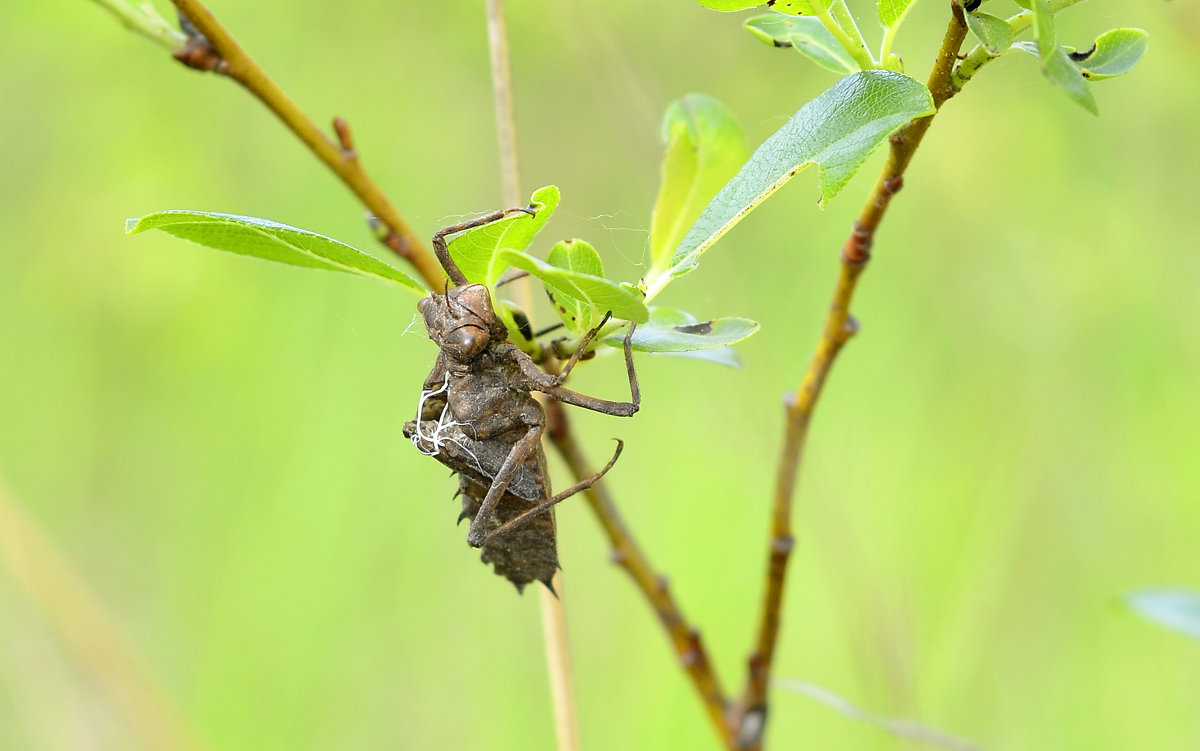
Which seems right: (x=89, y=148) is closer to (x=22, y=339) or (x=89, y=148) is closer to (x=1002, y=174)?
(x=22, y=339)

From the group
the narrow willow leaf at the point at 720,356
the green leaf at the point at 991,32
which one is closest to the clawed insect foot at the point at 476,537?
the narrow willow leaf at the point at 720,356

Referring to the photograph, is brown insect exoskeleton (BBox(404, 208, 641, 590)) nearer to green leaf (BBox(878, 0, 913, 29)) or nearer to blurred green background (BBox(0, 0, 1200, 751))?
green leaf (BBox(878, 0, 913, 29))

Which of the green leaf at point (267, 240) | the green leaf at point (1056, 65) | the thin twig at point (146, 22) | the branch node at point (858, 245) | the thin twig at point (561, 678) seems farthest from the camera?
the thin twig at point (561, 678)

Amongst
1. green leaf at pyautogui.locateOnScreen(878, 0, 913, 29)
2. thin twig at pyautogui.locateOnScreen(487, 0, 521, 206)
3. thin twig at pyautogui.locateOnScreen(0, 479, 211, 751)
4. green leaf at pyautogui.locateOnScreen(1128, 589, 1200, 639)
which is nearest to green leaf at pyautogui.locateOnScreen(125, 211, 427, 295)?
thin twig at pyautogui.locateOnScreen(487, 0, 521, 206)

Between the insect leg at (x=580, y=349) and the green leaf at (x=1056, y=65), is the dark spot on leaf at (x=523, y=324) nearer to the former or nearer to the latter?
the insect leg at (x=580, y=349)

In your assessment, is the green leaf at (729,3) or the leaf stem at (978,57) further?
the green leaf at (729,3)
